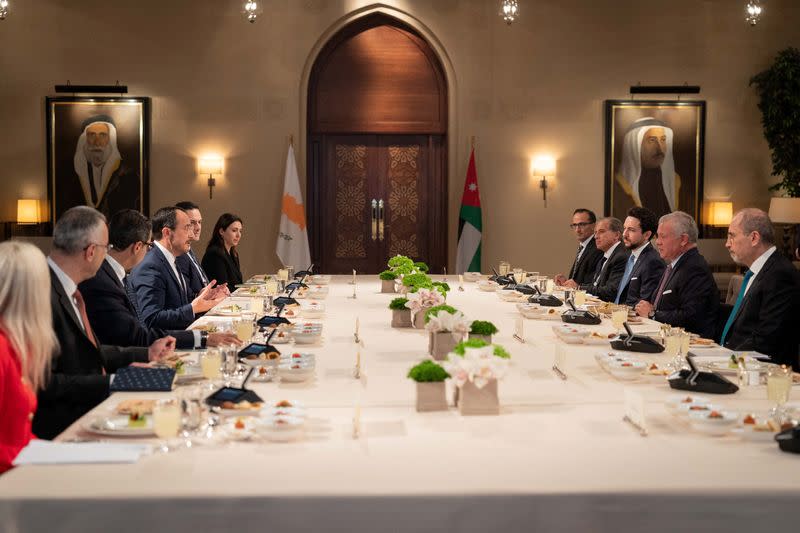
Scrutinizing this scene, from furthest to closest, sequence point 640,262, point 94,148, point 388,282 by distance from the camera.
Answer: point 94,148 → point 388,282 → point 640,262

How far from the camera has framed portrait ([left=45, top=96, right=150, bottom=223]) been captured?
11375 mm

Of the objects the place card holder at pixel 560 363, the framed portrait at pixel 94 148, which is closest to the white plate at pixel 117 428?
the place card holder at pixel 560 363

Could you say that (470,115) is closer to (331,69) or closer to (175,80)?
(331,69)

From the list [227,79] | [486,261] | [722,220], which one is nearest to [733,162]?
[722,220]

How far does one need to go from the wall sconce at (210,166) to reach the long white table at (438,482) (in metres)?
8.89

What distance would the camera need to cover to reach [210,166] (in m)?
11.5

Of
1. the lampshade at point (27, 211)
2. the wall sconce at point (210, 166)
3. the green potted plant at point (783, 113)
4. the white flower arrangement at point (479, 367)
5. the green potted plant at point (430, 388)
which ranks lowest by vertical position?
the green potted plant at point (430, 388)

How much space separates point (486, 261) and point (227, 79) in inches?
156

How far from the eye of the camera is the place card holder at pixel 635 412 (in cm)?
273

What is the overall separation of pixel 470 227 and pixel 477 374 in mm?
8839

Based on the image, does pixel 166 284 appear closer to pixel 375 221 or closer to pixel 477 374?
pixel 477 374

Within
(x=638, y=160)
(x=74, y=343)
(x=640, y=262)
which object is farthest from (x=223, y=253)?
(x=638, y=160)

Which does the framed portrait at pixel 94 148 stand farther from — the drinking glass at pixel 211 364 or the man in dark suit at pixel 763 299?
the drinking glass at pixel 211 364

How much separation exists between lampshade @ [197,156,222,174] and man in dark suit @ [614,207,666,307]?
5875 mm
